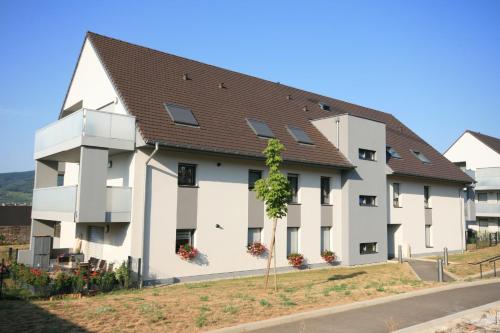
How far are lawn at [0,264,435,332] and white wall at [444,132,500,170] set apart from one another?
95.3 feet

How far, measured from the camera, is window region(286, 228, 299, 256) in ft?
65.5

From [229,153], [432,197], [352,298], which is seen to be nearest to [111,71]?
[229,153]

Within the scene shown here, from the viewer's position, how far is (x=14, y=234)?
2997 cm

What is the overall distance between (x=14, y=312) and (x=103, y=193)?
5577 mm

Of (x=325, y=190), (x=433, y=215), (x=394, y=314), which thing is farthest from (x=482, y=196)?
(x=394, y=314)

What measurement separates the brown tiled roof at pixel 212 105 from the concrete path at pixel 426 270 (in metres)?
5.22

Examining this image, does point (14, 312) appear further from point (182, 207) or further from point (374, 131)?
point (374, 131)

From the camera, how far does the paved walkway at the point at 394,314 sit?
345 inches

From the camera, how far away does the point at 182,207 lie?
16.4 meters

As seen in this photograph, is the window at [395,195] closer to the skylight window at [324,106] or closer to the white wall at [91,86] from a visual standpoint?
the skylight window at [324,106]

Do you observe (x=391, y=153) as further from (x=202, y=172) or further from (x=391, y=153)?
(x=202, y=172)

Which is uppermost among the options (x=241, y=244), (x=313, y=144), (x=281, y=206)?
(x=313, y=144)

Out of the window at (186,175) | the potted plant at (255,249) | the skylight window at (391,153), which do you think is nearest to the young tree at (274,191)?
the window at (186,175)

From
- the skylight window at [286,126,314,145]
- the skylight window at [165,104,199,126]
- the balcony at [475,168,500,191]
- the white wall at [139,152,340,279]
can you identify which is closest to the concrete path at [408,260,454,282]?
the white wall at [139,152,340,279]
